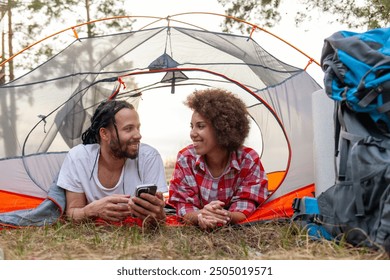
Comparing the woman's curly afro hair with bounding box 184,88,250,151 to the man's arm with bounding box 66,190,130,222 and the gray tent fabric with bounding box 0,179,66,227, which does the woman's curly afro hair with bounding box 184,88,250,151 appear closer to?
the man's arm with bounding box 66,190,130,222

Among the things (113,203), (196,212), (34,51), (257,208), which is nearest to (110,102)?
(113,203)

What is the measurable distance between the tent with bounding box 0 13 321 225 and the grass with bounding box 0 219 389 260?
2.53 feet

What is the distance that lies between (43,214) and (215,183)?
3.61 ft

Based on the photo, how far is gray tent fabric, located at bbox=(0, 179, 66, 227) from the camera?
10.3 ft

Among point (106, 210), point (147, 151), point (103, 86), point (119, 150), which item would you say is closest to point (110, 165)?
point (119, 150)

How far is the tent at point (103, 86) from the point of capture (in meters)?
3.64

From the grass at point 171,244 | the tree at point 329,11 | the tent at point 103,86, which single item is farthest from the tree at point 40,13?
the grass at point 171,244

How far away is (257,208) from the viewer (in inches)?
124

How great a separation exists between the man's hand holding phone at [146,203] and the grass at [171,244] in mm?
84

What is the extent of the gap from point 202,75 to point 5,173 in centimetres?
175

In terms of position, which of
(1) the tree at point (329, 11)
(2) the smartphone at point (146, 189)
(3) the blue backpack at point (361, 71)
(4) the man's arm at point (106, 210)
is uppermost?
(1) the tree at point (329, 11)

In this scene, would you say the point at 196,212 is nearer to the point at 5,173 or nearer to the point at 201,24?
the point at 5,173

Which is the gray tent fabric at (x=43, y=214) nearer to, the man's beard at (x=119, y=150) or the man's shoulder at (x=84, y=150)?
the man's shoulder at (x=84, y=150)

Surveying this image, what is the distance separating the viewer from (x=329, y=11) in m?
6.90
